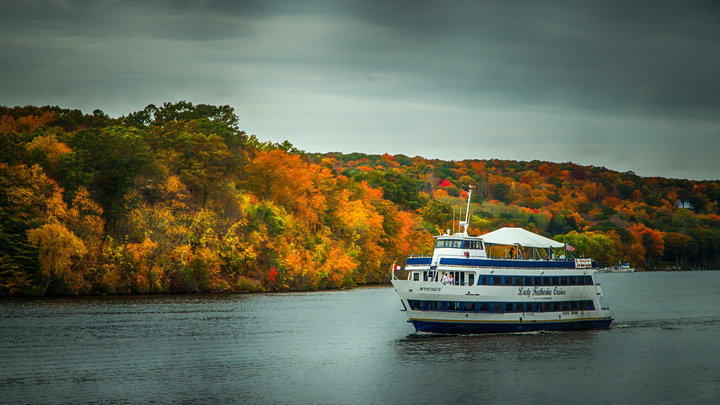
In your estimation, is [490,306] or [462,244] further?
[462,244]

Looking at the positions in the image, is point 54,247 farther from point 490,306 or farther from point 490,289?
point 490,289

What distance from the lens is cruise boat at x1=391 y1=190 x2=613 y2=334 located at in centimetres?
6825

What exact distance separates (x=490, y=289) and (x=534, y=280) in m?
5.38

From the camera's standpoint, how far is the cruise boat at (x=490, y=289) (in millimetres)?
68250

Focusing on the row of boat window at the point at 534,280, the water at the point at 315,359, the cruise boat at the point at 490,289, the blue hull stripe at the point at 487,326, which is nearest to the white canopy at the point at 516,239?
the cruise boat at the point at 490,289

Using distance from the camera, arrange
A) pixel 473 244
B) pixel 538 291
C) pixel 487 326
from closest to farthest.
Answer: pixel 487 326
pixel 473 244
pixel 538 291

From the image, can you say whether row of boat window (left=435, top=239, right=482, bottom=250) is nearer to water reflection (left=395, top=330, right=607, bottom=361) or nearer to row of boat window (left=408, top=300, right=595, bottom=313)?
row of boat window (left=408, top=300, right=595, bottom=313)

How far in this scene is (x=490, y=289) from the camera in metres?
69.1

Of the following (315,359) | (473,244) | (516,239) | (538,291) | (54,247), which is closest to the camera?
(315,359)

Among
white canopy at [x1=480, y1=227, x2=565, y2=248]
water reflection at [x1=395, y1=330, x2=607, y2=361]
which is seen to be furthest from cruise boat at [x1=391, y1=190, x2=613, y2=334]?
water reflection at [x1=395, y1=330, x2=607, y2=361]

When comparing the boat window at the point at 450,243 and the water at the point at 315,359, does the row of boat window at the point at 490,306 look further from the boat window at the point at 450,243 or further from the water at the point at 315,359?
the boat window at the point at 450,243

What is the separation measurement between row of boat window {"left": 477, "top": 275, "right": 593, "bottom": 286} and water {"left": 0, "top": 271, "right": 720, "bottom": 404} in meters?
4.83

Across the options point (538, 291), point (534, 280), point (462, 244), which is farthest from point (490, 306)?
point (462, 244)

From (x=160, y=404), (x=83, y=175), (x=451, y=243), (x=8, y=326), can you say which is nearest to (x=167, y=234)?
(x=83, y=175)
